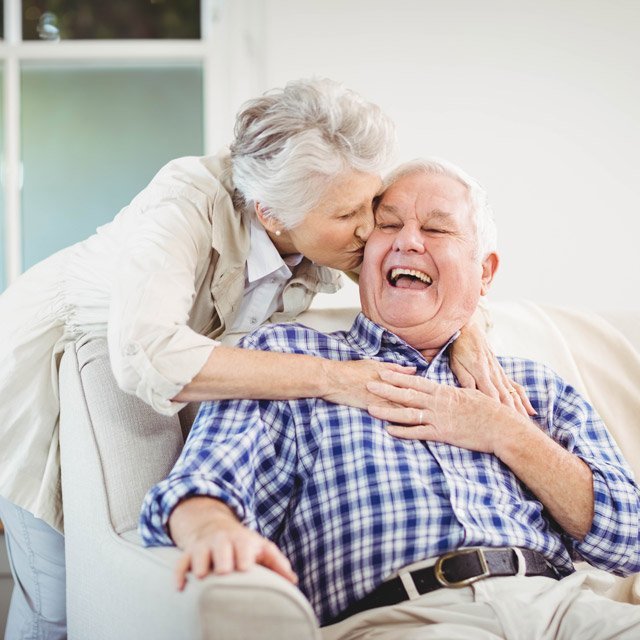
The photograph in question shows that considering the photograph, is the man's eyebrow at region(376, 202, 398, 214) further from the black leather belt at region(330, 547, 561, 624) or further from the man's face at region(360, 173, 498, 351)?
the black leather belt at region(330, 547, 561, 624)

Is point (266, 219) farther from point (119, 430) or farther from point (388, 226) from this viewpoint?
point (119, 430)

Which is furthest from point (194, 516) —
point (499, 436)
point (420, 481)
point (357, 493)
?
point (499, 436)

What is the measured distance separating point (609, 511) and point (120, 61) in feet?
7.59

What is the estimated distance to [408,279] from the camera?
1.71m

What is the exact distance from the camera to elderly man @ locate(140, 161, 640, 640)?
133 cm

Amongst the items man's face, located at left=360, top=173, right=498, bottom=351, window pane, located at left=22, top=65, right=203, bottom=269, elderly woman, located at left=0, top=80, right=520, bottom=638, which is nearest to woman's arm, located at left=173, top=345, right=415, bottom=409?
elderly woman, located at left=0, top=80, right=520, bottom=638

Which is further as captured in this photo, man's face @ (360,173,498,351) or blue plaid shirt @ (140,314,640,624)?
man's face @ (360,173,498,351)

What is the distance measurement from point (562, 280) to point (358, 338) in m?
1.42

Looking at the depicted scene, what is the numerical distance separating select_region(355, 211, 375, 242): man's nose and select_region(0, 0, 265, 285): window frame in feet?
4.42

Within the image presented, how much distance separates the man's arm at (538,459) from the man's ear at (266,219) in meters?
0.39

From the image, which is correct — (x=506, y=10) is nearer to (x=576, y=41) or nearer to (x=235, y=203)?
(x=576, y=41)

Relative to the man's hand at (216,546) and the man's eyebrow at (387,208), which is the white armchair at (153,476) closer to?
the man's hand at (216,546)

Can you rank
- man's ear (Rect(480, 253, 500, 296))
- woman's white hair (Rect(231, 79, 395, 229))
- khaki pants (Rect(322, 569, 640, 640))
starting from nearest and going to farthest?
khaki pants (Rect(322, 569, 640, 640))
woman's white hair (Rect(231, 79, 395, 229))
man's ear (Rect(480, 253, 500, 296))

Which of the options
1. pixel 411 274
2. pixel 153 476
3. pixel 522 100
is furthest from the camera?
pixel 522 100
